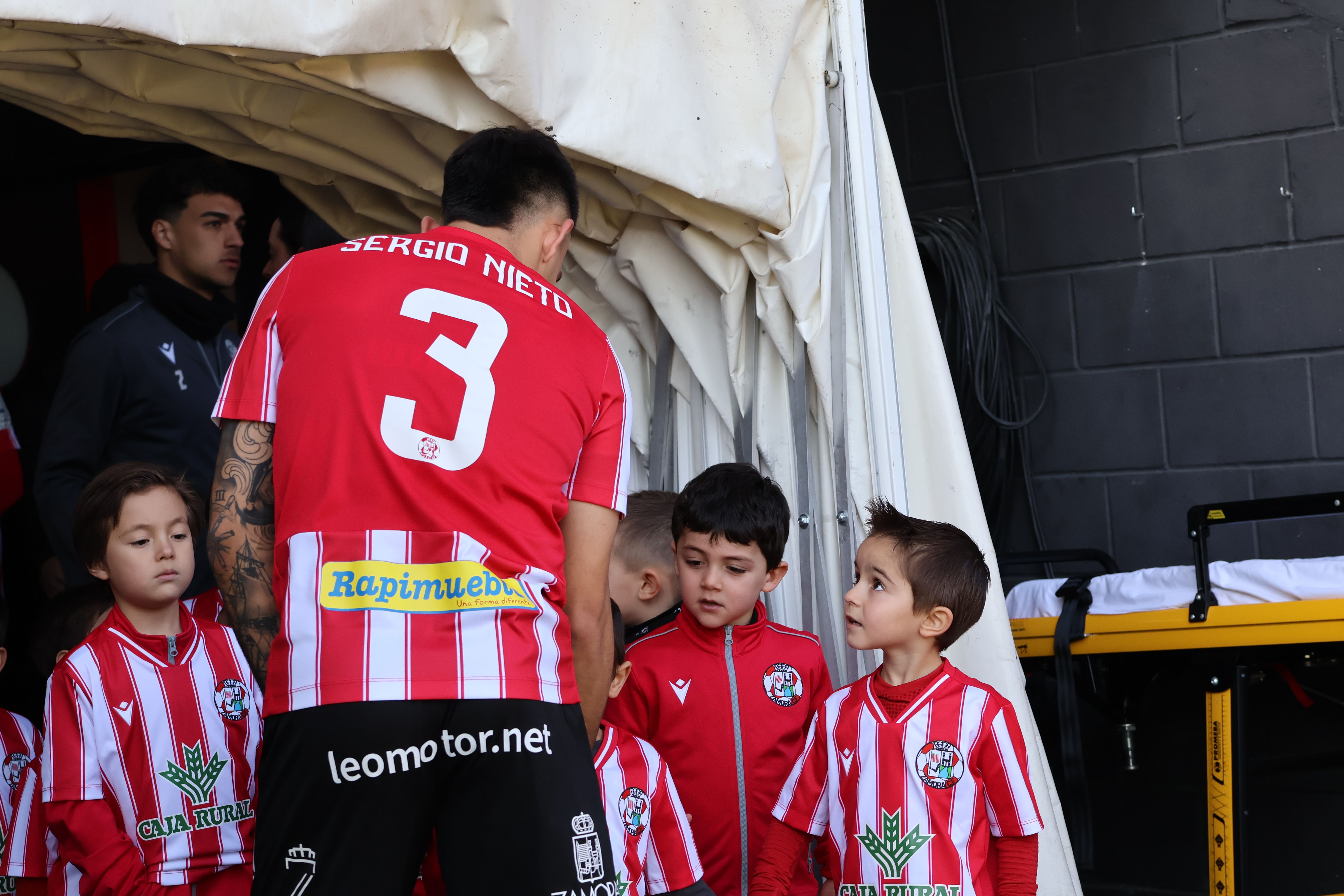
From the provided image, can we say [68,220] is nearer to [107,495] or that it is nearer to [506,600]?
[107,495]

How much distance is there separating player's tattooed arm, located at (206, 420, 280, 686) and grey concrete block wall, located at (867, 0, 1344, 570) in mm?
2945

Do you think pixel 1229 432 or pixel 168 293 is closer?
pixel 168 293

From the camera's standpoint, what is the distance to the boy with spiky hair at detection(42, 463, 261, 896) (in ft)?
6.64

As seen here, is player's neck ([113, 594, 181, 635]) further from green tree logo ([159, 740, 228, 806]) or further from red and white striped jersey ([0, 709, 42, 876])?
red and white striped jersey ([0, 709, 42, 876])

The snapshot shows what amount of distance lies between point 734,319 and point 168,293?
4.51ft

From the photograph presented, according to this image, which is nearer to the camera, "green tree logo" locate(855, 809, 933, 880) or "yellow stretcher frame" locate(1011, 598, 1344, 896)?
"green tree logo" locate(855, 809, 933, 880)

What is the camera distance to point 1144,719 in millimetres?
3631

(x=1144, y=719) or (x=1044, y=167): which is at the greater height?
(x=1044, y=167)

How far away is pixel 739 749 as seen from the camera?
7.27ft

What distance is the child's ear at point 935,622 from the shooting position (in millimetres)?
2061

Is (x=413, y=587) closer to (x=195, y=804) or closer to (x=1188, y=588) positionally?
(x=195, y=804)

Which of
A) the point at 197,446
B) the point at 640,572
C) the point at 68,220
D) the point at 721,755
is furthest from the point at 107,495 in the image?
the point at 68,220

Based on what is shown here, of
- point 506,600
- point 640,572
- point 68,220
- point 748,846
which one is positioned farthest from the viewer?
point 68,220

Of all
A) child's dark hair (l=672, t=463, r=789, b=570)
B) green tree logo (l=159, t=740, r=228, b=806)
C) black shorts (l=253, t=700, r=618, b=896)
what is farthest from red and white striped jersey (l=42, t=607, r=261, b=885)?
child's dark hair (l=672, t=463, r=789, b=570)
